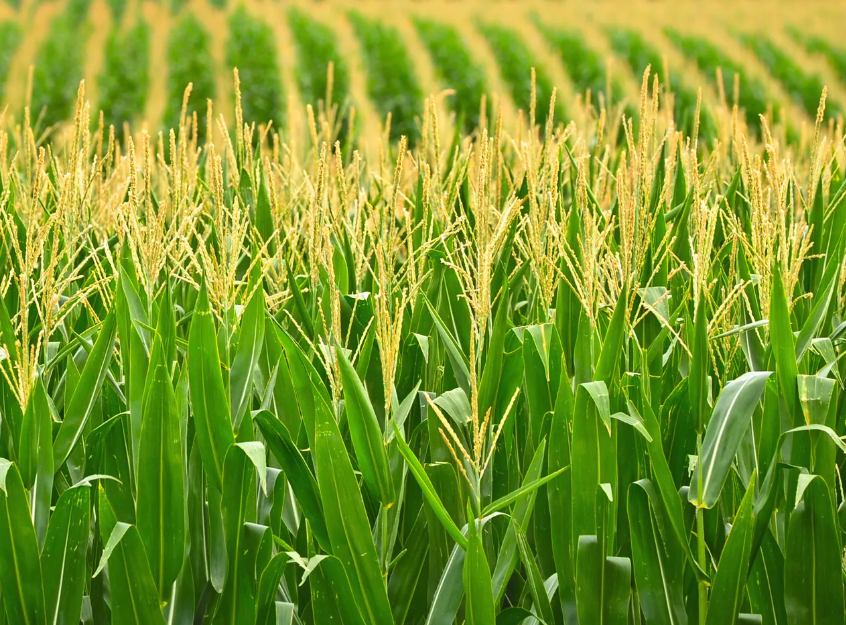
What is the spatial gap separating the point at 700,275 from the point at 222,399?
2.69ft

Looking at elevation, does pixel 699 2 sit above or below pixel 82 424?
above

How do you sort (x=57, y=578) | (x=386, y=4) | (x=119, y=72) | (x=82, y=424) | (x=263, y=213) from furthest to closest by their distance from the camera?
1. (x=386, y=4)
2. (x=119, y=72)
3. (x=263, y=213)
4. (x=82, y=424)
5. (x=57, y=578)

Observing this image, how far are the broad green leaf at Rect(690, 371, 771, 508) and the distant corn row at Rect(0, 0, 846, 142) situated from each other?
10308 millimetres

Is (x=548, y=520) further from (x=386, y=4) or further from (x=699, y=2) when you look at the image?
(x=699, y=2)

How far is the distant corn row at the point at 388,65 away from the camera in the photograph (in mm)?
12953

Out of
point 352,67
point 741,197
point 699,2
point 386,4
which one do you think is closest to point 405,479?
point 741,197

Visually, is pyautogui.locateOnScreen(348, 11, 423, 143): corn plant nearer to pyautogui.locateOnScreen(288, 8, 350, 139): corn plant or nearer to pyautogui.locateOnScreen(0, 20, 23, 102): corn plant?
pyautogui.locateOnScreen(288, 8, 350, 139): corn plant

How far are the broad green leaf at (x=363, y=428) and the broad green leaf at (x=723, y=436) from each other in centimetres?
49

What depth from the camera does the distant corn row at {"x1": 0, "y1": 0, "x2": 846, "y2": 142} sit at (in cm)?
1295

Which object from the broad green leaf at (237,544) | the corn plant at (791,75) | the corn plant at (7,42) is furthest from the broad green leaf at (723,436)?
the corn plant at (7,42)

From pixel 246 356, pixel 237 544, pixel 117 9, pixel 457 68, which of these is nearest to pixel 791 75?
pixel 457 68

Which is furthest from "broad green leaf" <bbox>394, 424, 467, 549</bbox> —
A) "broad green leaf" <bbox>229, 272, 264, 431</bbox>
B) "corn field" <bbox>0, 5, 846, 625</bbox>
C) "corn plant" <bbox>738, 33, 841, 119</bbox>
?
"corn plant" <bbox>738, 33, 841, 119</bbox>

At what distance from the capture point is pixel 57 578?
1.35 m

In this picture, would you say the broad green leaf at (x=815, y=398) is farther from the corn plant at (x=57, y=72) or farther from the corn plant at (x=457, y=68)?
the corn plant at (x=457, y=68)
